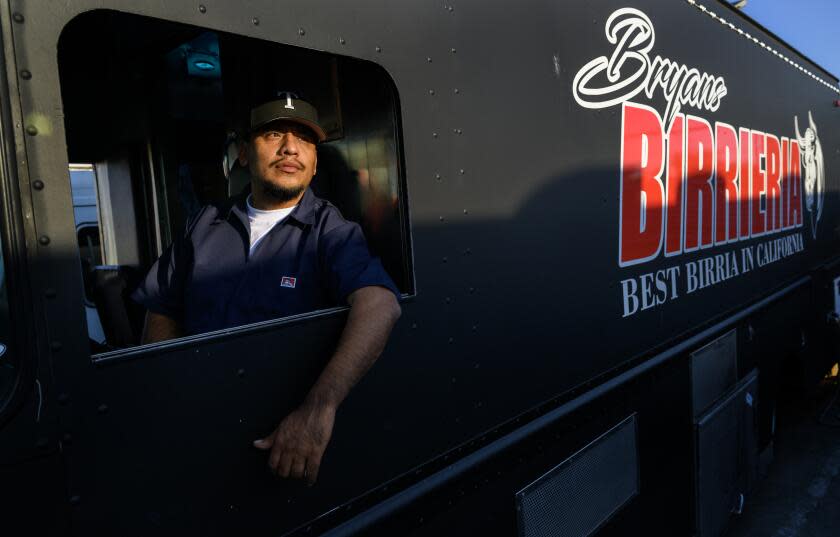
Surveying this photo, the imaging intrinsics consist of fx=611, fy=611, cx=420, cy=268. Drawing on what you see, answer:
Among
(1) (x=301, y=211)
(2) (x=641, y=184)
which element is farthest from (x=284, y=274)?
(2) (x=641, y=184)

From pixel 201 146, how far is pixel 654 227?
227 centimetres

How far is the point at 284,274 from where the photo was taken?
58.6 inches

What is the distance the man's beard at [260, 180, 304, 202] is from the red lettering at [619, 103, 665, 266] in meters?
1.32

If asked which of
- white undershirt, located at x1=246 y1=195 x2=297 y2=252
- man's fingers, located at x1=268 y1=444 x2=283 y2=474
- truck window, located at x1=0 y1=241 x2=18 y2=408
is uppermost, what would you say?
white undershirt, located at x1=246 y1=195 x2=297 y2=252

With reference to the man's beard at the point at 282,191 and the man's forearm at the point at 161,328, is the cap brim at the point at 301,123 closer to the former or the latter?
the man's beard at the point at 282,191

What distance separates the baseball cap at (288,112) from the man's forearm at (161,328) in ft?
1.92

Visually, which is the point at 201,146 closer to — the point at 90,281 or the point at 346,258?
the point at 90,281

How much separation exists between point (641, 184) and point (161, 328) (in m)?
1.86

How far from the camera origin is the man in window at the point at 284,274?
1.25 m

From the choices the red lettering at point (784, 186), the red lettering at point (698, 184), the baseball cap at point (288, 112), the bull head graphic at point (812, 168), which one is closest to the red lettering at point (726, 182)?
the red lettering at point (698, 184)

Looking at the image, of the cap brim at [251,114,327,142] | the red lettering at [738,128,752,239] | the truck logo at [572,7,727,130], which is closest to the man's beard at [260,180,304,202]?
the cap brim at [251,114,327,142]

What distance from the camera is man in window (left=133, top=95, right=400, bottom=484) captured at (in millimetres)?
1247

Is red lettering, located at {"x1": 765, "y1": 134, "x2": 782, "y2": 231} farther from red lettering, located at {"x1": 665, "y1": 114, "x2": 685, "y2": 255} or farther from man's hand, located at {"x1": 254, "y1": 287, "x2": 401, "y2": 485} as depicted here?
man's hand, located at {"x1": 254, "y1": 287, "x2": 401, "y2": 485}

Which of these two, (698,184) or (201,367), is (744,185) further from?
(201,367)
